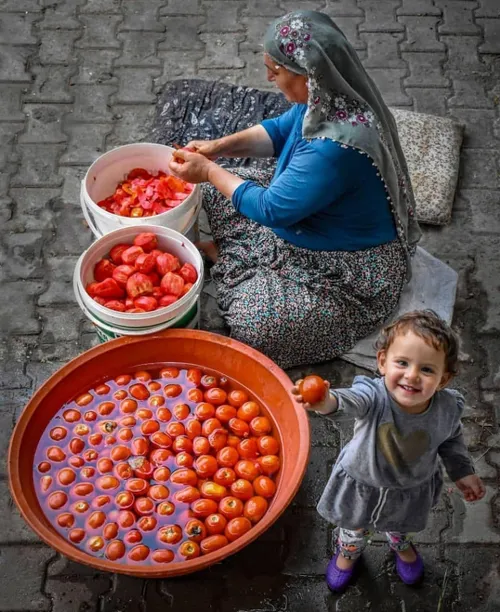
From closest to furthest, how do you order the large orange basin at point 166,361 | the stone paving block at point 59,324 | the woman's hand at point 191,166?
the large orange basin at point 166,361 → the woman's hand at point 191,166 → the stone paving block at point 59,324

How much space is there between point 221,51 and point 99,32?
801 millimetres

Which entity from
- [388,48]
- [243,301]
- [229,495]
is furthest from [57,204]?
[388,48]

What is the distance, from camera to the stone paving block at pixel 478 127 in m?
4.14

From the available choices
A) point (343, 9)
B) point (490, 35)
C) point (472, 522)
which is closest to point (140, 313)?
point (472, 522)

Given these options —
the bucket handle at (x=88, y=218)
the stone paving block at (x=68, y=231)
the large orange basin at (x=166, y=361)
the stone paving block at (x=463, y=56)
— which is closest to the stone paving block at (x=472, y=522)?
the large orange basin at (x=166, y=361)

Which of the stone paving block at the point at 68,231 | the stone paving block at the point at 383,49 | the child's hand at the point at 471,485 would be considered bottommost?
the stone paving block at the point at 68,231

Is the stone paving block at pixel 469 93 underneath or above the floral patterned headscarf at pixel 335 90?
underneath

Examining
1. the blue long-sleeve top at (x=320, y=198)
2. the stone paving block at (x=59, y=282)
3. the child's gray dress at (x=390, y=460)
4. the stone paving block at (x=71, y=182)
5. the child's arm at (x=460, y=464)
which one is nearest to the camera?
the child's gray dress at (x=390, y=460)

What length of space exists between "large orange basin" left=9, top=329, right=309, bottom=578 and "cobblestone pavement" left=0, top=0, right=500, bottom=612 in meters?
0.30

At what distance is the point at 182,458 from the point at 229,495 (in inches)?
8.5

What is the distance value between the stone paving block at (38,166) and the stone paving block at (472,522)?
253 centimetres

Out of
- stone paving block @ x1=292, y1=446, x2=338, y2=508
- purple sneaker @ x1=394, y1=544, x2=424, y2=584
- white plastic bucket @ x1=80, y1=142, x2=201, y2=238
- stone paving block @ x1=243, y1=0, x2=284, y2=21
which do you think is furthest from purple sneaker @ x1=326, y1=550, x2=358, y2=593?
stone paving block @ x1=243, y1=0, x2=284, y2=21

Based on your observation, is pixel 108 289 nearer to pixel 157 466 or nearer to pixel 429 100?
pixel 157 466

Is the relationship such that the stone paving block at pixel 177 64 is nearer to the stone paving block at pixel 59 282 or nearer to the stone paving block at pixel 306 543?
the stone paving block at pixel 59 282
